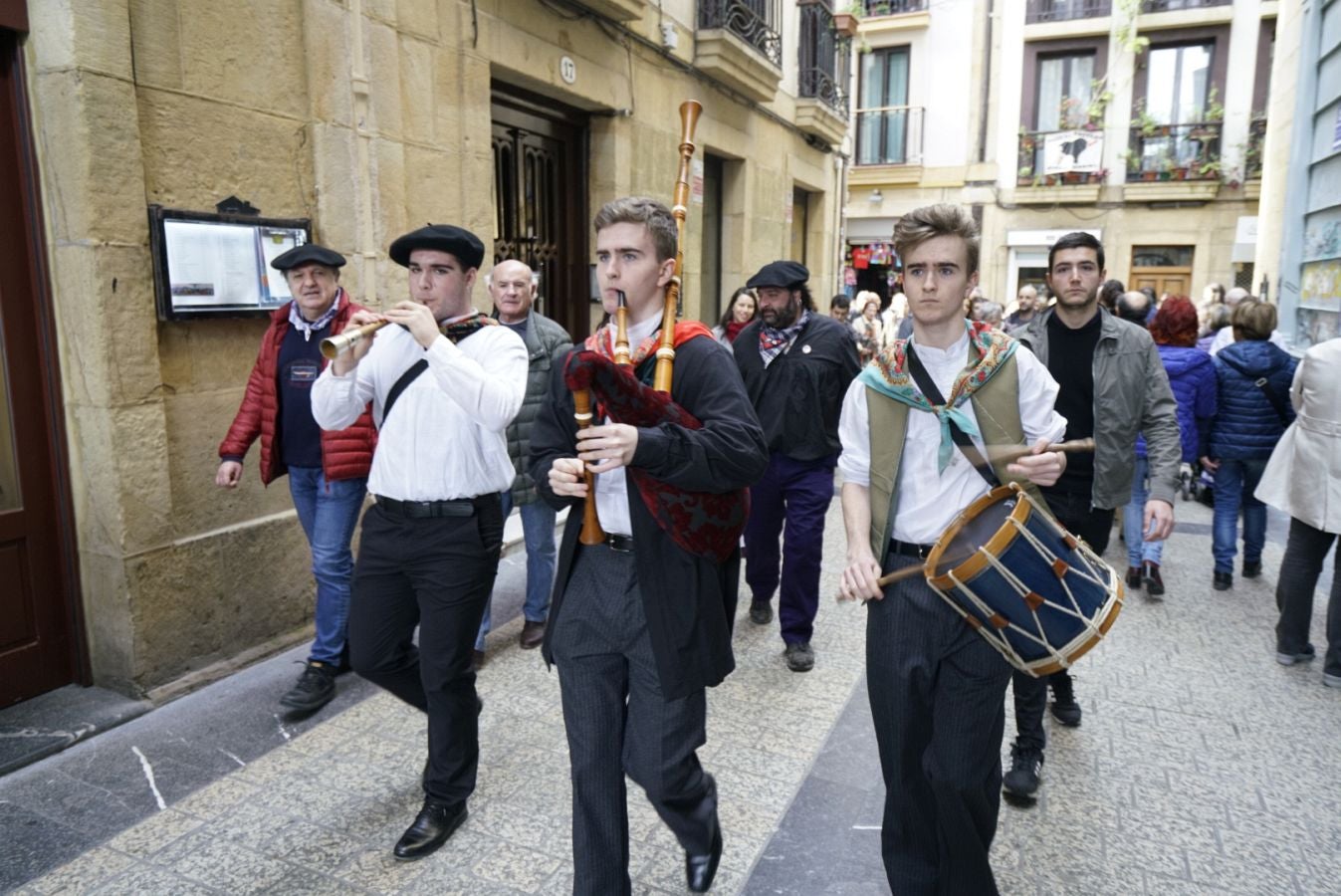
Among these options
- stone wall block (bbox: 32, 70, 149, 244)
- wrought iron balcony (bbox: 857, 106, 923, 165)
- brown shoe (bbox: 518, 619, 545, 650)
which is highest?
wrought iron balcony (bbox: 857, 106, 923, 165)

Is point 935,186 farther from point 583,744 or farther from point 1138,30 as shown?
point 583,744

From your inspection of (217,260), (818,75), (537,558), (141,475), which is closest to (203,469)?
(141,475)

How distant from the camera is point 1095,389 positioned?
3.84 metres

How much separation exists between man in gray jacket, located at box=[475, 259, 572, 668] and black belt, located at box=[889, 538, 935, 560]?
8.52 feet

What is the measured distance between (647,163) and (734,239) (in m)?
2.60

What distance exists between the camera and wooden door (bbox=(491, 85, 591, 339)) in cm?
722

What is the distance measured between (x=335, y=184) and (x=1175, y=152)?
66.9 feet

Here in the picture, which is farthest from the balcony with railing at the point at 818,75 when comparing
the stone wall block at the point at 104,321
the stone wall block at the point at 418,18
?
the stone wall block at the point at 104,321

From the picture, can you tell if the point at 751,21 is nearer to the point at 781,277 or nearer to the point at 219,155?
the point at 781,277

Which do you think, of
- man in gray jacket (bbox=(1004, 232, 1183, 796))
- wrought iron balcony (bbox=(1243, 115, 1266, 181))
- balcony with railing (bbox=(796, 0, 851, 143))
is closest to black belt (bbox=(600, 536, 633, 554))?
man in gray jacket (bbox=(1004, 232, 1183, 796))

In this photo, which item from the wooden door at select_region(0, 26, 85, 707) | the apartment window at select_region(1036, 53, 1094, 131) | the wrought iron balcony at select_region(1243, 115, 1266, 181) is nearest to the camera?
the wooden door at select_region(0, 26, 85, 707)

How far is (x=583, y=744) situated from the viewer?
2504 mm

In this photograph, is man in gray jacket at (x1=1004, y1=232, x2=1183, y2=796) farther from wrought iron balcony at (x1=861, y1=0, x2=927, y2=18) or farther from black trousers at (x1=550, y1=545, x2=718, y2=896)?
wrought iron balcony at (x1=861, y1=0, x2=927, y2=18)

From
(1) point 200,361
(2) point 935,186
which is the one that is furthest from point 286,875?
(2) point 935,186
